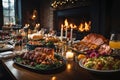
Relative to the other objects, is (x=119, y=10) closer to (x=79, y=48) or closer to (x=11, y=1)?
(x=79, y=48)

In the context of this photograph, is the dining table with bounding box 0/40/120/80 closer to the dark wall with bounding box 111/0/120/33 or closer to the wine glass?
the wine glass

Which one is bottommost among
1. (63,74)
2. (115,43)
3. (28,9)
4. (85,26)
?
(63,74)

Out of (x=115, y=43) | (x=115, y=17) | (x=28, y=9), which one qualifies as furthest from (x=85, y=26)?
(x=28, y=9)

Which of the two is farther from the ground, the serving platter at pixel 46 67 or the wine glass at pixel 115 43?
the wine glass at pixel 115 43

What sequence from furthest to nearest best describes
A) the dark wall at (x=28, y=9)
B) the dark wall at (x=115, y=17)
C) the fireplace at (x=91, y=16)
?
the dark wall at (x=28, y=9)
the fireplace at (x=91, y=16)
the dark wall at (x=115, y=17)

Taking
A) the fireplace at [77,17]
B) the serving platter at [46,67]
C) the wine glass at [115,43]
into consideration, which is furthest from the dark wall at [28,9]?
the serving platter at [46,67]

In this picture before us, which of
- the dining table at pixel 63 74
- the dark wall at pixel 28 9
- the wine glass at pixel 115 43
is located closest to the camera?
the dining table at pixel 63 74

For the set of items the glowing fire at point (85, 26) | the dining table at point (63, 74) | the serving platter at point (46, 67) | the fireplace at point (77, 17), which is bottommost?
the dining table at point (63, 74)

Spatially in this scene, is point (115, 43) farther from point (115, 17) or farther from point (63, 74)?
point (115, 17)

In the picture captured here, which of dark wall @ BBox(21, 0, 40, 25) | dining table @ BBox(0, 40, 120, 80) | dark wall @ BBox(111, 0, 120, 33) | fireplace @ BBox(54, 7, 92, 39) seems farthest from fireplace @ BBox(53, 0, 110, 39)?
dining table @ BBox(0, 40, 120, 80)

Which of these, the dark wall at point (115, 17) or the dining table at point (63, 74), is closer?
the dining table at point (63, 74)

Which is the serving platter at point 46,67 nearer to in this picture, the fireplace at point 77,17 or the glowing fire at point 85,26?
the fireplace at point 77,17

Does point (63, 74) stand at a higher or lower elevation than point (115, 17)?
lower

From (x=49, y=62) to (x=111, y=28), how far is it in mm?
2535
